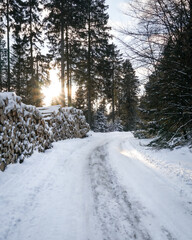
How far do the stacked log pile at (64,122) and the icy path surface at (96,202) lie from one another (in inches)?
132

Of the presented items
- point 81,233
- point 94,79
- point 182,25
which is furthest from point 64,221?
point 94,79

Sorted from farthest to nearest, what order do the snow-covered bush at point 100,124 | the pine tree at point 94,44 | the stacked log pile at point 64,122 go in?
the snow-covered bush at point 100,124
the pine tree at point 94,44
the stacked log pile at point 64,122

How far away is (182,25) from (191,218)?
165 inches

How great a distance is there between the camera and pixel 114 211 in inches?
96.5

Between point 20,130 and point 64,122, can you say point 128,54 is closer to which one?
point 20,130

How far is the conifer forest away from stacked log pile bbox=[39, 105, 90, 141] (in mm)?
2506

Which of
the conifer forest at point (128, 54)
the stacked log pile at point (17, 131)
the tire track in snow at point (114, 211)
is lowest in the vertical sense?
the tire track in snow at point (114, 211)

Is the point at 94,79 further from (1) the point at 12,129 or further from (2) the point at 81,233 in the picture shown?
(2) the point at 81,233

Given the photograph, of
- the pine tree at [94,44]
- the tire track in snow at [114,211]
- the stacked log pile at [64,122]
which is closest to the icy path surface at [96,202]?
the tire track in snow at [114,211]

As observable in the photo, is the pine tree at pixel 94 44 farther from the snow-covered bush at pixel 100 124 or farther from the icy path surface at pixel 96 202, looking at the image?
the snow-covered bush at pixel 100 124

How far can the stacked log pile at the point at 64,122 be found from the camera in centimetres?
771

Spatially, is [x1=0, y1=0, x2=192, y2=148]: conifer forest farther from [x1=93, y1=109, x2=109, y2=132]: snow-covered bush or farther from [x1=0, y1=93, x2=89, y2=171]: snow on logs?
[x1=93, y1=109, x2=109, y2=132]: snow-covered bush

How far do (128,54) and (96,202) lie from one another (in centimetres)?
361

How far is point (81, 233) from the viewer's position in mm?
2033
